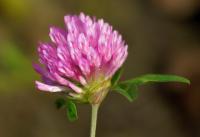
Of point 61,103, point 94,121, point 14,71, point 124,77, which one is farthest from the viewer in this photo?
point 124,77

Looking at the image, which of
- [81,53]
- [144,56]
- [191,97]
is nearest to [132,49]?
[144,56]

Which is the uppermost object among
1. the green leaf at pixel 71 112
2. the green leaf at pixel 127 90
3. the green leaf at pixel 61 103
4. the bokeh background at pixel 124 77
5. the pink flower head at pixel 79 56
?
the pink flower head at pixel 79 56

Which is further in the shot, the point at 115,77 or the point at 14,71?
the point at 14,71

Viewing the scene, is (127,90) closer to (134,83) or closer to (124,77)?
(134,83)

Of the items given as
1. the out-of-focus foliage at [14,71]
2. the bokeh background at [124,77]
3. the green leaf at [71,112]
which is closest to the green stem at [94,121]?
the green leaf at [71,112]

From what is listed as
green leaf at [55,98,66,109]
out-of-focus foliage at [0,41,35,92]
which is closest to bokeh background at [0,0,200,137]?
A: out-of-focus foliage at [0,41,35,92]

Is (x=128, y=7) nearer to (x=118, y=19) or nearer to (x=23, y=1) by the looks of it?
(x=118, y=19)

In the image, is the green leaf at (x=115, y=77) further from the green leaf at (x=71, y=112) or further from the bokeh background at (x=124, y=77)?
the bokeh background at (x=124, y=77)

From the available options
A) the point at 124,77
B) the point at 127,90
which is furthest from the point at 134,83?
the point at 124,77
